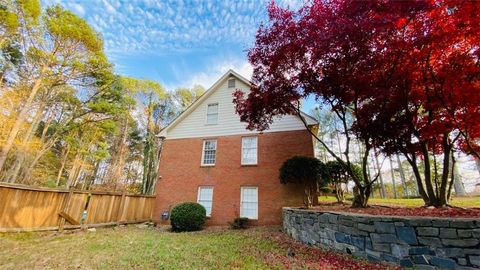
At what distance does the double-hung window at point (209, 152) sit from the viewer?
43.0ft

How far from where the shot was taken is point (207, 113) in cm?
1414

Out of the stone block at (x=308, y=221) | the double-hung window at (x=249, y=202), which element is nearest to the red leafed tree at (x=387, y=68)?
the stone block at (x=308, y=221)

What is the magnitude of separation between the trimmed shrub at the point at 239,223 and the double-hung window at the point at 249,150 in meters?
3.04

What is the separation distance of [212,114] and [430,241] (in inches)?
469

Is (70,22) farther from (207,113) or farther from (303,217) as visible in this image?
(303,217)

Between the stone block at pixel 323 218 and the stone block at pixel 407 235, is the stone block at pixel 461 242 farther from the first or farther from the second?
the stone block at pixel 323 218

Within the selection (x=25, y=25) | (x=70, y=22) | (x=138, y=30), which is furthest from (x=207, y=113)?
(x=25, y=25)

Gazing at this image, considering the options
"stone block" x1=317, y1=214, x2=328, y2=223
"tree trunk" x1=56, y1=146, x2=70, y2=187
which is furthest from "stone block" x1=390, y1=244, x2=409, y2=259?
"tree trunk" x1=56, y1=146, x2=70, y2=187

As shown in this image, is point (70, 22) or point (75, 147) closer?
point (70, 22)

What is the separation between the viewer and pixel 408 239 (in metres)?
4.11

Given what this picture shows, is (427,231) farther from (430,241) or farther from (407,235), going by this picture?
(407,235)

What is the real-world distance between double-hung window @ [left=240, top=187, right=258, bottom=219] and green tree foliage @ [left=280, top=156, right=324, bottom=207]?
2.06m

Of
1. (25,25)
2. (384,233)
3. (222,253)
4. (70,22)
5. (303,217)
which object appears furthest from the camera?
(70,22)

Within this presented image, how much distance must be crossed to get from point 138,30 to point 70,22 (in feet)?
24.7
